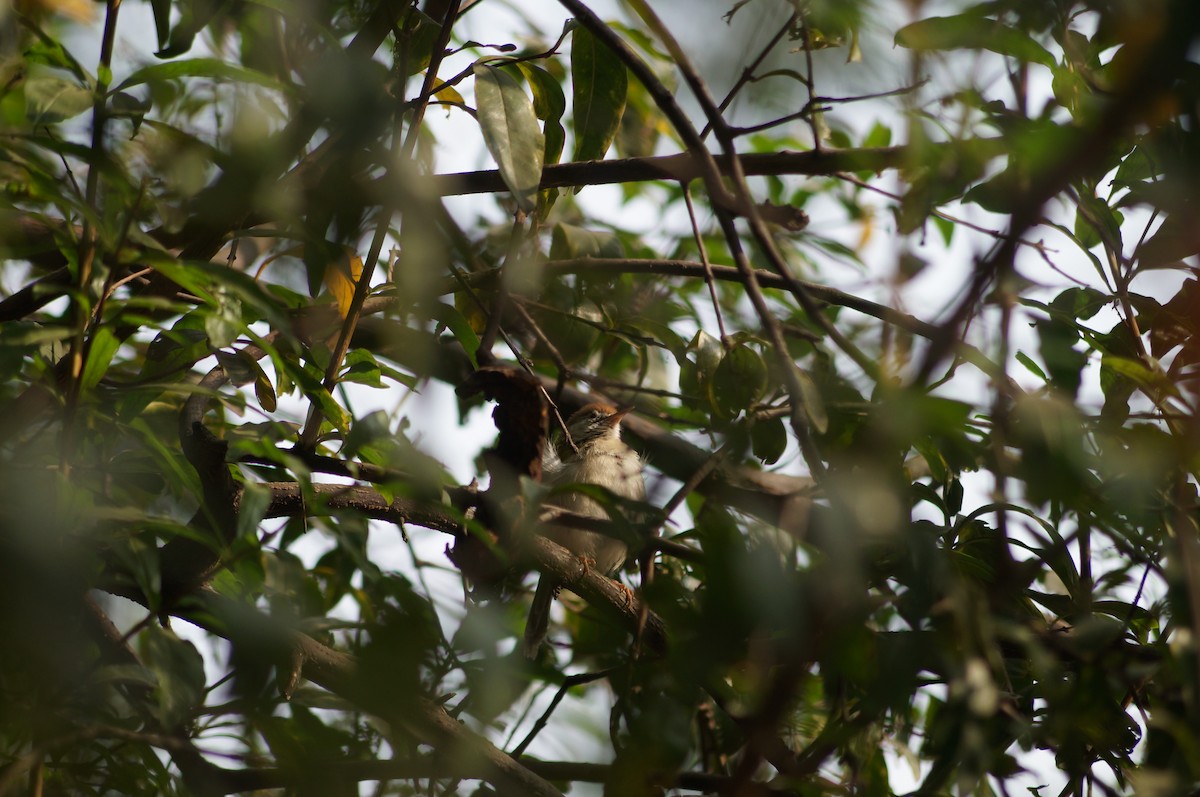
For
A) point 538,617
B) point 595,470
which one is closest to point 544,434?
point 538,617

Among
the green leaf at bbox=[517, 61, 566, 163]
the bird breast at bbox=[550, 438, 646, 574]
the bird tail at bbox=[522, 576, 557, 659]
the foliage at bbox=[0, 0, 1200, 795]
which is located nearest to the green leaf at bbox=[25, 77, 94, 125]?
the foliage at bbox=[0, 0, 1200, 795]

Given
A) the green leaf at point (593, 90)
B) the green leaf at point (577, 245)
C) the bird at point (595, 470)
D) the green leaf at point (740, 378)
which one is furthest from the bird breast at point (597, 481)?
the green leaf at point (593, 90)

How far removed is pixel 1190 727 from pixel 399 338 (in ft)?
3.74

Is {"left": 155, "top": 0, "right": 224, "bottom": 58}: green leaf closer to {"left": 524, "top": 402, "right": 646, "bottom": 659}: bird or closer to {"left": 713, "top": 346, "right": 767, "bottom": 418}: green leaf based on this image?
{"left": 713, "top": 346, "right": 767, "bottom": 418}: green leaf

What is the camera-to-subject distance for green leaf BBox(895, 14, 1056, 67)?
127 cm

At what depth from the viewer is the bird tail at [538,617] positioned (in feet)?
10.4

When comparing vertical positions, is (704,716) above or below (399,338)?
above

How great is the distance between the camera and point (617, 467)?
408 centimetres

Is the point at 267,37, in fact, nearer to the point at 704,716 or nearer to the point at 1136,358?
the point at 1136,358

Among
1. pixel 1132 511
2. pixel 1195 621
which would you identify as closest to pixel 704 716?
pixel 1132 511

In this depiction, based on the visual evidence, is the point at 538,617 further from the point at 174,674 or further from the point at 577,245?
the point at 174,674

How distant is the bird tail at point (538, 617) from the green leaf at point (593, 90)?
159 cm

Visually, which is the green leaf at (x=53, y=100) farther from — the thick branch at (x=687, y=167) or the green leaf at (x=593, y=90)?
the green leaf at (x=593, y=90)

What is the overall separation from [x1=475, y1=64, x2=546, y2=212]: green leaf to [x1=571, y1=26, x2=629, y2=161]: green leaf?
255 millimetres
